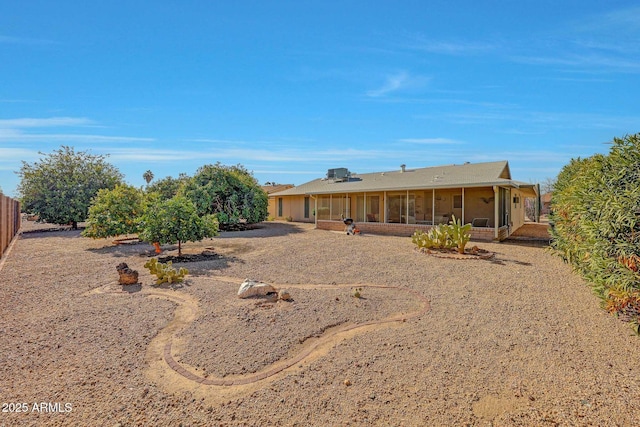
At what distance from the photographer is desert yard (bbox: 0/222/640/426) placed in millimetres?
2635

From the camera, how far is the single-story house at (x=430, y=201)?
14.3m

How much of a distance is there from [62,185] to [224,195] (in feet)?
31.3

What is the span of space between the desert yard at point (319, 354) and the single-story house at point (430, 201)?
777 cm

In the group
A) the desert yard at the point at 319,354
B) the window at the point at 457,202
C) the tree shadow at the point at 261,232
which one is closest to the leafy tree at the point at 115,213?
the tree shadow at the point at 261,232

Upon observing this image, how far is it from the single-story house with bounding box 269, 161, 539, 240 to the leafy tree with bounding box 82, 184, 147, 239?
34.4ft

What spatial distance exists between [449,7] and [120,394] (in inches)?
425

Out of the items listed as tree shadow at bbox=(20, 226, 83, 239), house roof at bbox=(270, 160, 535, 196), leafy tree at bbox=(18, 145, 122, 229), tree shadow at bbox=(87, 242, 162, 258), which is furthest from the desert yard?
leafy tree at bbox=(18, 145, 122, 229)

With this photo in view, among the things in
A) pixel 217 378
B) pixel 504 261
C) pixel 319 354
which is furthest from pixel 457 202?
pixel 217 378

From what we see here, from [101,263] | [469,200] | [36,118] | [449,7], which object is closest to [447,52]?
[449,7]

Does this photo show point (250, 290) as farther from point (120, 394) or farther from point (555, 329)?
point (555, 329)

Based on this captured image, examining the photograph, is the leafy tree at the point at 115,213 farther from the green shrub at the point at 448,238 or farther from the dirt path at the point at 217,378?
the green shrub at the point at 448,238

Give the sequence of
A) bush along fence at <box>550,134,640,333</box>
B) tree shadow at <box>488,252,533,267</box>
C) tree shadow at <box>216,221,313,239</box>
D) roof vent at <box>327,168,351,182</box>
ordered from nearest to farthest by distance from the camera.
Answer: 1. bush along fence at <box>550,134,640,333</box>
2. tree shadow at <box>488,252,533,267</box>
3. tree shadow at <box>216,221,313,239</box>
4. roof vent at <box>327,168,351,182</box>

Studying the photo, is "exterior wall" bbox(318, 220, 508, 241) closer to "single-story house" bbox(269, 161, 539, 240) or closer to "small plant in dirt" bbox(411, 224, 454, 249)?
"single-story house" bbox(269, 161, 539, 240)

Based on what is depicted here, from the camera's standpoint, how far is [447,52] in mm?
10266
